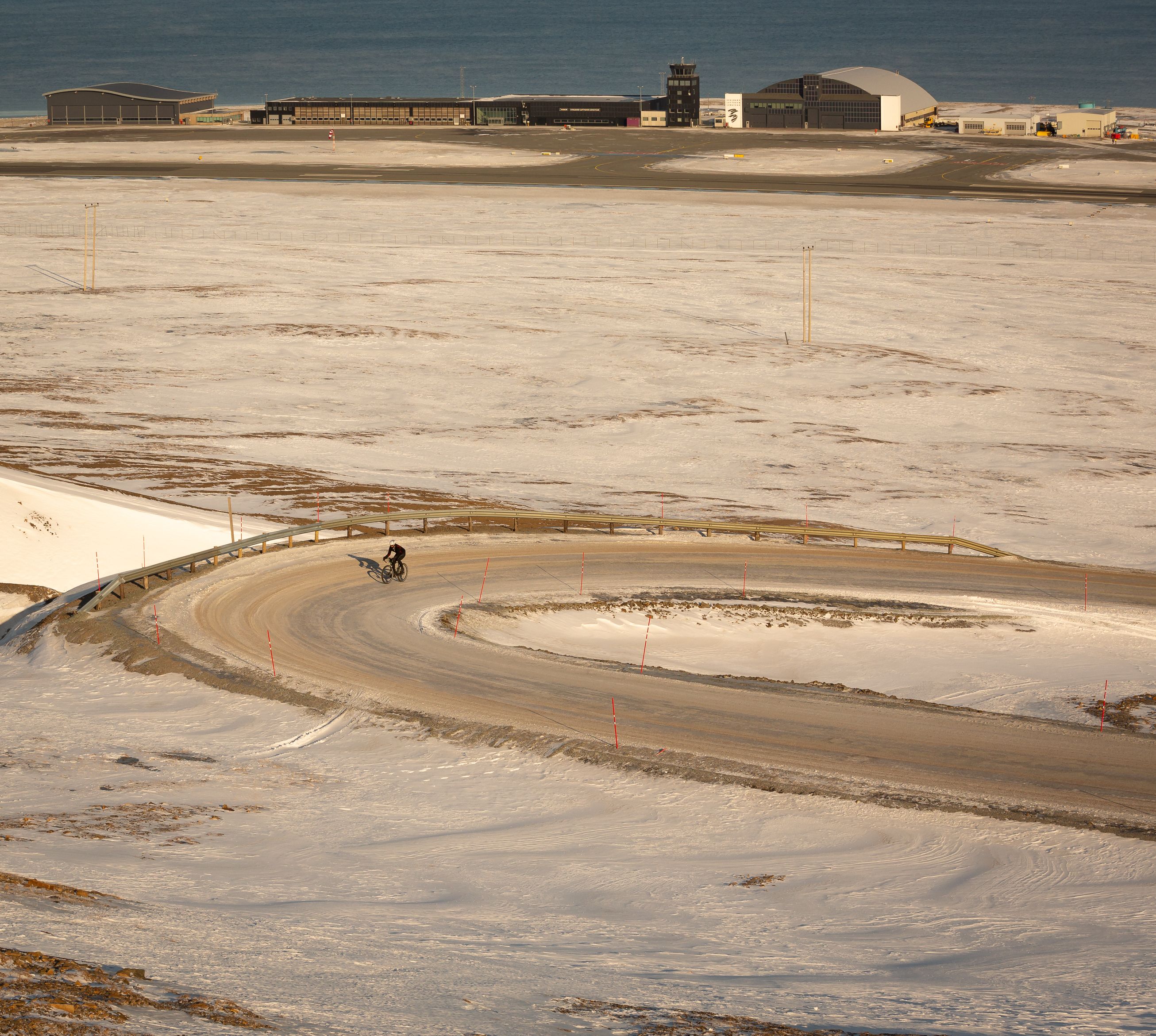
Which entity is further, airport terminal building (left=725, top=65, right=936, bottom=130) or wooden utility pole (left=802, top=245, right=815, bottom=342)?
airport terminal building (left=725, top=65, right=936, bottom=130)

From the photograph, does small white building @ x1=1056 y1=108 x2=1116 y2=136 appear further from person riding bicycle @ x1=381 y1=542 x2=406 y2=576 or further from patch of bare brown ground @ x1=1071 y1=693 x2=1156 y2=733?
person riding bicycle @ x1=381 y1=542 x2=406 y2=576

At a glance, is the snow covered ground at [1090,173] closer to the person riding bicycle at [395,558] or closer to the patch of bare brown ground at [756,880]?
the person riding bicycle at [395,558]

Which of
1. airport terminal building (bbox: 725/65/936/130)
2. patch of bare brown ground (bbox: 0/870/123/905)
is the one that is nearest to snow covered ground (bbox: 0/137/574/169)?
airport terminal building (bbox: 725/65/936/130)

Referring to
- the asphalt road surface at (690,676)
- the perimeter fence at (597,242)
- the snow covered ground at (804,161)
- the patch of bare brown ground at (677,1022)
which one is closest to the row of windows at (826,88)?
the snow covered ground at (804,161)

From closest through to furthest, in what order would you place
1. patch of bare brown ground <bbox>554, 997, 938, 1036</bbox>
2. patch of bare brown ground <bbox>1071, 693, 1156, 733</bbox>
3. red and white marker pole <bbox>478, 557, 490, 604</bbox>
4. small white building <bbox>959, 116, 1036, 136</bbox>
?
patch of bare brown ground <bbox>554, 997, 938, 1036</bbox>
patch of bare brown ground <bbox>1071, 693, 1156, 733</bbox>
red and white marker pole <bbox>478, 557, 490, 604</bbox>
small white building <bbox>959, 116, 1036, 136</bbox>

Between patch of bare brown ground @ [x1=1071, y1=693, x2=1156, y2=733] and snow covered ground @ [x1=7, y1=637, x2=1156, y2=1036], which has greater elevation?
patch of bare brown ground @ [x1=1071, y1=693, x2=1156, y2=733]

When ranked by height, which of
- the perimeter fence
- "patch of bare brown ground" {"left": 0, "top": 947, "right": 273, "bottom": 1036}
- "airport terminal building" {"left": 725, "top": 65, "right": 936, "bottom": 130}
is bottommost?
"patch of bare brown ground" {"left": 0, "top": 947, "right": 273, "bottom": 1036}

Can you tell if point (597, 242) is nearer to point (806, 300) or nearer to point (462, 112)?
point (806, 300)
